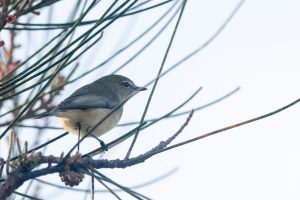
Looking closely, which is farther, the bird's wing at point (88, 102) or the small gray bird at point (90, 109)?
the bird's wing at point (88, 102)

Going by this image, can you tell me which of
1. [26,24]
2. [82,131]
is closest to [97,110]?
[82,131]

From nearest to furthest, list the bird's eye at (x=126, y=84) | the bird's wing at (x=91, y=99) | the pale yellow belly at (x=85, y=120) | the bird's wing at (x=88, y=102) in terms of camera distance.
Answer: the pale yellow belly at (x=85, y=120), the bird's wing at (x=88, y=102), the bird's wing at (x=91, y=99), the bird's eye at (x=126, y=84)

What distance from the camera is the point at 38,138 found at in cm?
337

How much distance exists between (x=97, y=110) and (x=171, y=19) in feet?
12.5

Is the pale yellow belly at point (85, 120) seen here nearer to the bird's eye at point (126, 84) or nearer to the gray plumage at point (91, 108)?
the gray plumage at point (91, 108)

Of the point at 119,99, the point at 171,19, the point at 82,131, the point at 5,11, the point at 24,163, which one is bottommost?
the point at 24,163

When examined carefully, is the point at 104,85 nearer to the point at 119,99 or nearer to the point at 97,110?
the point at 119,99

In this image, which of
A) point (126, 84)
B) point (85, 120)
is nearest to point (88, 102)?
point (85, 120)

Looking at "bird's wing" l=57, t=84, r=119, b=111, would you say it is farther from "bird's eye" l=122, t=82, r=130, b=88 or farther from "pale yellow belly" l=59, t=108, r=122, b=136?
"bird's eye" l=122, t=82, r=130, b=88

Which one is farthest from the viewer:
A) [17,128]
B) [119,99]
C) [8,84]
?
[119,99]

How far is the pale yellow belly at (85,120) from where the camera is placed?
588 cm

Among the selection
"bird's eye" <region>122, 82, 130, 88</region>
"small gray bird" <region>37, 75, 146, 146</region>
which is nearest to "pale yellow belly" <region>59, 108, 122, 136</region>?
"small gray bird" <region>37, 75, 146, 146</region>

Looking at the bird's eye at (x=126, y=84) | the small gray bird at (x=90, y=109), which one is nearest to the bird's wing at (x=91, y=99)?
the small gray bird at (x=90, y=109)

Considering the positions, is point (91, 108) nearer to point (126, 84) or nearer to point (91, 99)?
point (91, 99)
